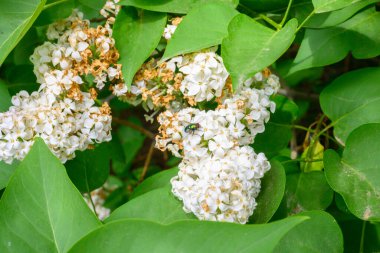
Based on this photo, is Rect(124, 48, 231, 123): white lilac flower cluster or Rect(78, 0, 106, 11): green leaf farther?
Rect(78, 0, 106, 11): green leaf

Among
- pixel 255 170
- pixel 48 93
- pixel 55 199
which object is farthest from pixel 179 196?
pixel 48 93

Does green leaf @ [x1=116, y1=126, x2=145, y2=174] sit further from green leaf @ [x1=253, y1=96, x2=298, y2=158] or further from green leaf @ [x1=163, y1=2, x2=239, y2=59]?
green leaf @ [x1=163, y1=2, x2=239, y2=59]

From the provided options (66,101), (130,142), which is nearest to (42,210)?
(66,101)

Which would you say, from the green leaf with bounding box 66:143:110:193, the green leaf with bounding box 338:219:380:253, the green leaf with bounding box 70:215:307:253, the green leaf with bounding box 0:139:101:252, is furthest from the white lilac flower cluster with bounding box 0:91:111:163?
the green leaf with bounding box 338:219:380:253

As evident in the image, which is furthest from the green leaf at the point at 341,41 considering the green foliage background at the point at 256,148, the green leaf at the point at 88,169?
the green leaf at the point at 88,169

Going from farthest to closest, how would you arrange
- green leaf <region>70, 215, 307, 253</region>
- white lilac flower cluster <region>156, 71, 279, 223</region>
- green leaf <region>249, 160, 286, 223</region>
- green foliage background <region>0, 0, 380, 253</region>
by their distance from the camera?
green leaf <region>249, 160, 286, 223</region> → white lilac flower cluster <region>156, 71, 279, 223</region> → green foliage background <region>0, 0, 380, 253</region> → green leaf <region>70, 215, 307, 253</region>
